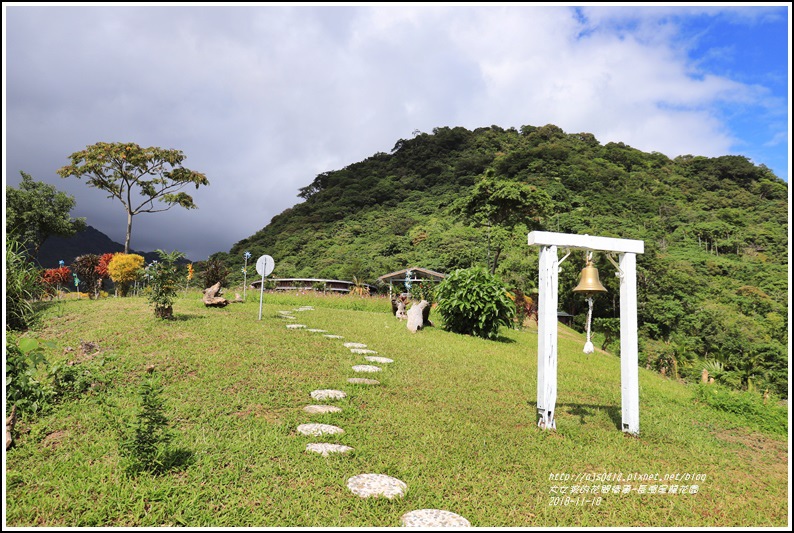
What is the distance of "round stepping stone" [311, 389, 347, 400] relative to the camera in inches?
197

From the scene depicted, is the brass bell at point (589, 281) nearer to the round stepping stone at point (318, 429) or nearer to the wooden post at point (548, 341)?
the wooden post at point (548, 341)

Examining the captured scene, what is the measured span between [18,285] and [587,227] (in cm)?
4018

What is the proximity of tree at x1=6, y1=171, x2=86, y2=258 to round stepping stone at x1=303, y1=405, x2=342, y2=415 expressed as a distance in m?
22.3

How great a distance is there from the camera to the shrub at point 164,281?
8.54 metres

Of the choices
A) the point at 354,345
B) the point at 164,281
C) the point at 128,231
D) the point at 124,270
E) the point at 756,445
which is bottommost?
the point at 756,445

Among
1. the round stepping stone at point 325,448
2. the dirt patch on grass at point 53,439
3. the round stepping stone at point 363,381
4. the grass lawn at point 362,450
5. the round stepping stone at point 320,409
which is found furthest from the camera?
the round stepping stone at point 363,381

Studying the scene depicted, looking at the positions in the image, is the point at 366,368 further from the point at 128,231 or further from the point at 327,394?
the point at 128,231

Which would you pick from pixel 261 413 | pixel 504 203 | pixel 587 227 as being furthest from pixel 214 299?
pixel 587 227

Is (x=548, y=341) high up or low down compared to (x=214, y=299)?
down

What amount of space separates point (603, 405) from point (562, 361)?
3442mm

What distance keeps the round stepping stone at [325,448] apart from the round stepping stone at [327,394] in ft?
4.21

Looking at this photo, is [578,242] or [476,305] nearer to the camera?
[578,242]

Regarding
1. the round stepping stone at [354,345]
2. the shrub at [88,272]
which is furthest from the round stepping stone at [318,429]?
the shrub at [88,272]

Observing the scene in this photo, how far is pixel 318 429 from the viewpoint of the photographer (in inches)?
159
